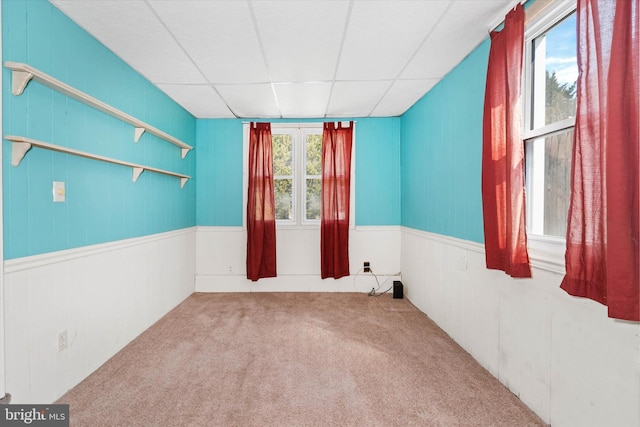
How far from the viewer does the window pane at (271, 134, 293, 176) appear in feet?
13.7

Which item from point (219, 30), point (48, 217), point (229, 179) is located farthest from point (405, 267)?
point (48, 217)

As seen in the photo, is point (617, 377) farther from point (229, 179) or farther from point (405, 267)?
point (229, 179)

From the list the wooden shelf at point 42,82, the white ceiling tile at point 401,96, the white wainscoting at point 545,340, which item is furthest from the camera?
the white ceiling tile at point 401,96

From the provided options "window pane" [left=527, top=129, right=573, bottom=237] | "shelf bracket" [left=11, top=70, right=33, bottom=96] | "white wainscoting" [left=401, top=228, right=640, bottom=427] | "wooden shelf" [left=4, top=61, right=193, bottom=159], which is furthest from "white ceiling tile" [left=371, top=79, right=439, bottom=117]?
"shelf bracket" [left=11, top=70, right=33, bottom=96]

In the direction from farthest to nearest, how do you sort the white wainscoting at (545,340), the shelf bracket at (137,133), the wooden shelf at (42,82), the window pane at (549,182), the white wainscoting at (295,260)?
the white wainscoting at (295,260) → the shelf bracket at (137,133) → the window pane at (549,182) → the wooden shelf at (42,82) → the white wainscoting at (545,340)

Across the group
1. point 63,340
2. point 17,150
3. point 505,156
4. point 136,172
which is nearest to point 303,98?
point 136,172

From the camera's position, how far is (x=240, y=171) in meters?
4.11

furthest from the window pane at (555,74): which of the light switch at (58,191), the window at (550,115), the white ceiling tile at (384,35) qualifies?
the light switch at (58,191)

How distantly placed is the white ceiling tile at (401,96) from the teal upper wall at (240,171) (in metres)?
0.27

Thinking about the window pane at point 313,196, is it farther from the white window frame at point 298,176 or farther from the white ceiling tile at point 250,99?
the white ceiling tile at point 250,99

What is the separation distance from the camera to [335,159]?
4004 mm

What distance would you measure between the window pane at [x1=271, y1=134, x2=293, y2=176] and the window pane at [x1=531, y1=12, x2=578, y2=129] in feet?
9.60

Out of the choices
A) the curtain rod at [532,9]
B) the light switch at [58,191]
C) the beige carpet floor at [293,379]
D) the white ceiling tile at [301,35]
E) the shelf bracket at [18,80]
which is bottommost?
the beige carpet floor at [293,379]

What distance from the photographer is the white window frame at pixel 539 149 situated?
60.7 inches
